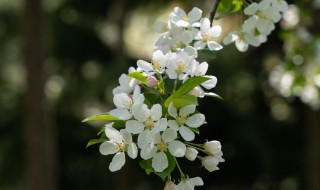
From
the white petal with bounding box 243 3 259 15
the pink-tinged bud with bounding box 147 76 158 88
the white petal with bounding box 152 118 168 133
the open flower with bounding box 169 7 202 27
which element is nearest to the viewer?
the white petal with bounding box 152 118 168 133

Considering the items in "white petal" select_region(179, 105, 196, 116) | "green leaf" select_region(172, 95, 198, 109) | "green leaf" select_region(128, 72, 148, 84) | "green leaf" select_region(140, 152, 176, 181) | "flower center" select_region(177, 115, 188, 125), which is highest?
"green leaf" select_region(172, 95, 198, 109)

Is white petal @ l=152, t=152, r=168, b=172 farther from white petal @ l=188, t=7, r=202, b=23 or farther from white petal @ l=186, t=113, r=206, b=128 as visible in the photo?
white petal @ l=188, t=7, r=202, b=23

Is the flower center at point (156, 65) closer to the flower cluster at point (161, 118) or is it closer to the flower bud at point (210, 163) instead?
the flower cluster at point (161, 118)

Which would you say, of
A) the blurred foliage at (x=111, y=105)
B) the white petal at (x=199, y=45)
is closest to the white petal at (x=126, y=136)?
the white petal at (x=199, y=45)

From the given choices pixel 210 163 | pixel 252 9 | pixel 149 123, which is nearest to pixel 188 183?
pixel 210 163

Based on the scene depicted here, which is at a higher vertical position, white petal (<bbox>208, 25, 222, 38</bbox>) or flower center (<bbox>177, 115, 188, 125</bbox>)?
white petal (<bbox>208, 25, 222, 38</bbox>)

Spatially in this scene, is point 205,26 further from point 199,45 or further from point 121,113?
point 121,113

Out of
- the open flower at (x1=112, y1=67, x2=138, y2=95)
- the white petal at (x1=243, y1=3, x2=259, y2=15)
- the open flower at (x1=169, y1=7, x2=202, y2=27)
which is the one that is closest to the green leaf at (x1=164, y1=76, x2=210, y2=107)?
the open flower at (x1=112, y1=67, x2=138, y2=95)

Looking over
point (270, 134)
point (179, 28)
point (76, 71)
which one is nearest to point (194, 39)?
point (179, 28)
